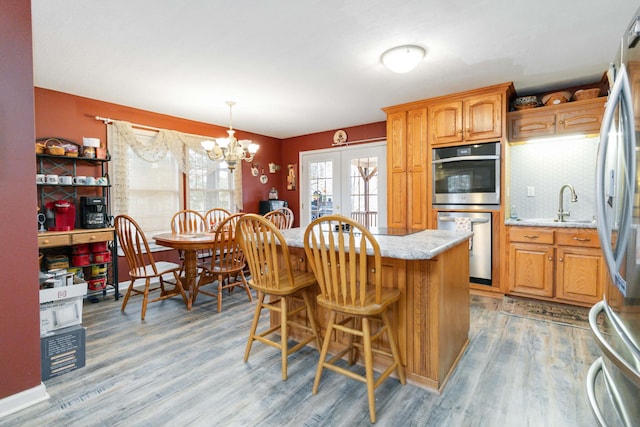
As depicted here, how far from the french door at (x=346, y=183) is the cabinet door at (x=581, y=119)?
2.35m

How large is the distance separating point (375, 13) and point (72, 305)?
114 inches

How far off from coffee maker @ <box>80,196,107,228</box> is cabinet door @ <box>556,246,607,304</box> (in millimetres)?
4959

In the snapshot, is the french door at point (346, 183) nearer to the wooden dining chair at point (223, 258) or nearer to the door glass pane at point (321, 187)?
the door glass pane at point (321, 187)

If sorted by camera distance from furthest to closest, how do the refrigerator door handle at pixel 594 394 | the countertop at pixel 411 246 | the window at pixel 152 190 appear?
the window at pixel 152 190 < the countertop at pixel 411 246 < the refrigerator door handle at pixel 594 394

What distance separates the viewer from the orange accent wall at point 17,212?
5.47 ft

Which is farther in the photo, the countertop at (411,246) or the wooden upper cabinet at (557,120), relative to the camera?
the wooden upper cabinet at (557,120)

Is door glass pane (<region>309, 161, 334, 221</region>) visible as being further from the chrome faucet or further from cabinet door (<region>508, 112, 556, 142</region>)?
the chrome faucet

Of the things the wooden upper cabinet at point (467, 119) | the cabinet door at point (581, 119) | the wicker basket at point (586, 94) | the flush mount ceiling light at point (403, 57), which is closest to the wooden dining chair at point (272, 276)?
the flush mount ceiling light at point (403, 57)

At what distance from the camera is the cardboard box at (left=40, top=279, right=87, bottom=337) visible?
2.07 m

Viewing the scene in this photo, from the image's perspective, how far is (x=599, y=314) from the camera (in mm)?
1204

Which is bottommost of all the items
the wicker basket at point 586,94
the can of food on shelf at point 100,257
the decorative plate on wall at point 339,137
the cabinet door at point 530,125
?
the can of food on shelf at point 100,257

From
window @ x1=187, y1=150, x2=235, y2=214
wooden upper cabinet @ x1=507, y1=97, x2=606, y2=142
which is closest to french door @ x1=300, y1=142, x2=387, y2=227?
window @ x1=187, y1=150, x2=235, y2=214

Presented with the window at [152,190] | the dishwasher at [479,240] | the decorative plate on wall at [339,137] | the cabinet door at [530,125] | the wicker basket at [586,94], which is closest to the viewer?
the wicker basket at [586,94]

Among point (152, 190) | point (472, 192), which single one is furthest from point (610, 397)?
point (152, 190)
